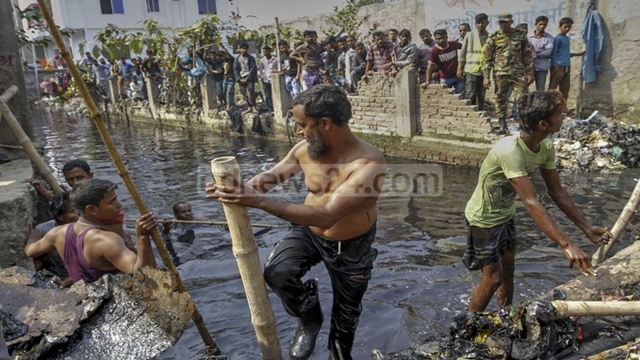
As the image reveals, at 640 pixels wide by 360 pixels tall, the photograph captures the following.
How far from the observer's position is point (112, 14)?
35.3 meters

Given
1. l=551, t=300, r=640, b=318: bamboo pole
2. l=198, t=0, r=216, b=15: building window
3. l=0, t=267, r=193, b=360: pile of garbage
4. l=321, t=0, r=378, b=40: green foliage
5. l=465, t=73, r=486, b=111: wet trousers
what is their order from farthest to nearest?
l=198, t=0, r=216, b=15: building window → l=321, t=0, r=378, b=40: green foliage → l=465, t=73, r=486, b=111: wet trousers → l=0, t=267, r=193, b=360: pile of garbage → l=551, t=300, r=640, b=318: bamboo pole

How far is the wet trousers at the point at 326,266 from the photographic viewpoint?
11.8 ft

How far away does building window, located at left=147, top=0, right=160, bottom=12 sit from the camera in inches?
1417

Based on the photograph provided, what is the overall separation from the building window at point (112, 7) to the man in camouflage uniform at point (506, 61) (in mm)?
31250

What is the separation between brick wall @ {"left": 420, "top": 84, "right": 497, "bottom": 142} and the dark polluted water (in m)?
0.79

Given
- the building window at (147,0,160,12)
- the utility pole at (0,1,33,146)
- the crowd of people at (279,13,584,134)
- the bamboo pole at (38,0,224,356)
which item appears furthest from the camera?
the building window at (147,0,160,12)

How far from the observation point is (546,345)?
3.27m

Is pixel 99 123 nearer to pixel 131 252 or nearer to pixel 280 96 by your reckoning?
pixel 131 252

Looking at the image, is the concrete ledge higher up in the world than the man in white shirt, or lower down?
lower down

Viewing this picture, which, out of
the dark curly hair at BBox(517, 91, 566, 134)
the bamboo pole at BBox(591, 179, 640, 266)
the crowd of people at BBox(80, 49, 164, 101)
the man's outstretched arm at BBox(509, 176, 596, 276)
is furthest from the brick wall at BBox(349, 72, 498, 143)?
the crowd of people at BBox(80, 49, 164, 101)

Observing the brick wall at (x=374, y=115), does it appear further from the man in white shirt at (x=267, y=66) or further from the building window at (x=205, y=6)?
the building window at (x=205, y=6)

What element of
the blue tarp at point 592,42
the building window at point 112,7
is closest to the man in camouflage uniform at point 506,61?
the blue tarp at point 592,42

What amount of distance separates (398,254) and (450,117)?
523 cm

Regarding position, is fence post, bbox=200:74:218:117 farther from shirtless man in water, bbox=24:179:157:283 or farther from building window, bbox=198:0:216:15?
building window, bbox=198:0:216:15
